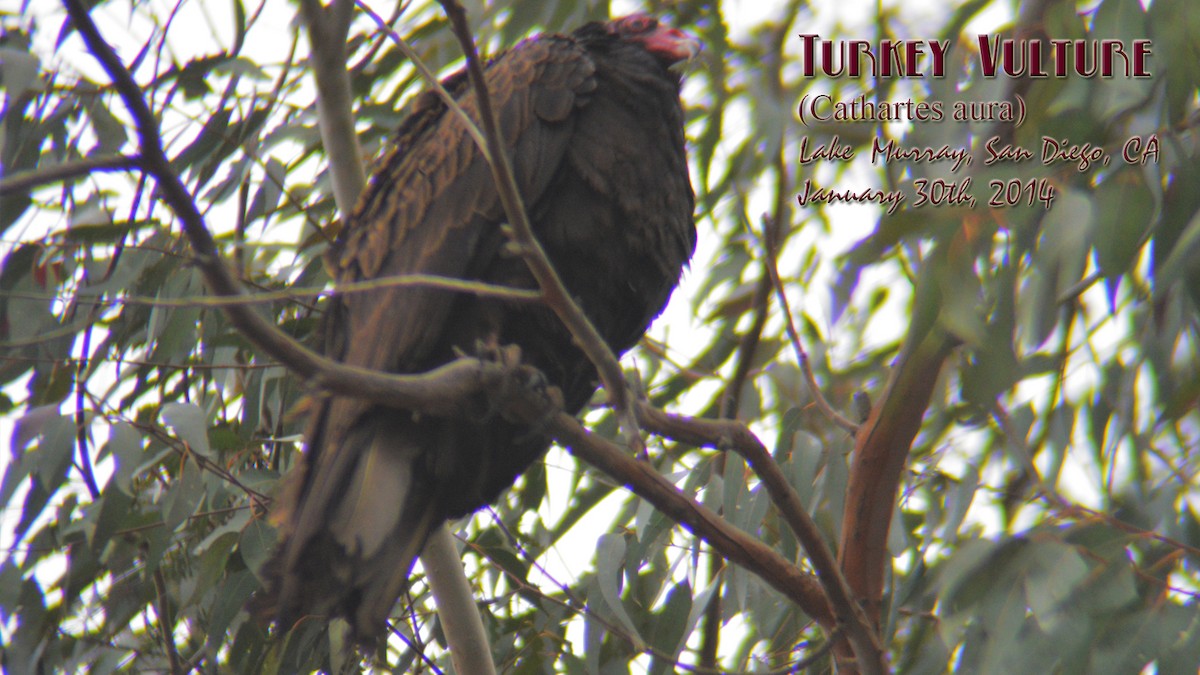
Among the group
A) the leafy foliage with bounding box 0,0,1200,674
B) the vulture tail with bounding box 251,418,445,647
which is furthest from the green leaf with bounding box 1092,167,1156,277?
the vulture tail with bounding box 251,418,445,647

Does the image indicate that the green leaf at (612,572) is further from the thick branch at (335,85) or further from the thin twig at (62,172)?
the thin twig at (62,172)

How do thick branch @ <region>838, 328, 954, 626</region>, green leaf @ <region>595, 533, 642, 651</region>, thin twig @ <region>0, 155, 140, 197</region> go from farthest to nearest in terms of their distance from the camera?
green leaf @ <region>595, 533, 642, 651</region> < thick branch @ <region>838, 328, 954, 626</region> < thin twig @ <region>0, 155, 140, 197</region>

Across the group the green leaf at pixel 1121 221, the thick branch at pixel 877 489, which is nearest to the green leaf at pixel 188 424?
the thick branch at pixel 877 489

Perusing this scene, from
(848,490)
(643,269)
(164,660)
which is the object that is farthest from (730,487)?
(164,660)

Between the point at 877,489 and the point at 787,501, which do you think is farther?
the point at 877,489

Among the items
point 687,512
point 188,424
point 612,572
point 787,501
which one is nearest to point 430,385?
point 687,512

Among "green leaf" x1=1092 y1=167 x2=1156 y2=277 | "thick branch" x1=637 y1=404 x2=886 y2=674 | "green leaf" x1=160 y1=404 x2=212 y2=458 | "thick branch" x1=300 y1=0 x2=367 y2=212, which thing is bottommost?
"thick branch" x1=637 y1=404 x2=886 y2=674

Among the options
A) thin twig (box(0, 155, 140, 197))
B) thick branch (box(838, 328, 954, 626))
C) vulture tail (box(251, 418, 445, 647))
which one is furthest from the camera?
thick branch (box(838, 328, 954, 626))

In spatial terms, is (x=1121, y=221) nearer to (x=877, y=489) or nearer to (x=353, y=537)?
(x=877, y=489)

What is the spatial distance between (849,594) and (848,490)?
0.34m

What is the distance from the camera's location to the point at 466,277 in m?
2.19

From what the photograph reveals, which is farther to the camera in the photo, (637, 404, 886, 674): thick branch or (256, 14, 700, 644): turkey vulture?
(256, 14, 700, 644): turkey vulture

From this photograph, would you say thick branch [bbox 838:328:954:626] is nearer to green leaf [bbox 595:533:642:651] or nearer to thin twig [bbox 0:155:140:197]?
green leaf [bbox 595:533:642:651]

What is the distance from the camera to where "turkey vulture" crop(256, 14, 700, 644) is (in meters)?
2.05
